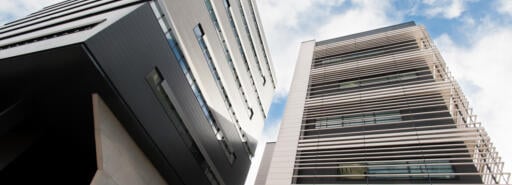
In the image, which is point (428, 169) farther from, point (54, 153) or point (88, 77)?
point (54, 153)

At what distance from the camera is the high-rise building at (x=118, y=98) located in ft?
43.3

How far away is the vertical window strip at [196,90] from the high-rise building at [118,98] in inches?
2.9

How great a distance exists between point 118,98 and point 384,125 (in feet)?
39.9

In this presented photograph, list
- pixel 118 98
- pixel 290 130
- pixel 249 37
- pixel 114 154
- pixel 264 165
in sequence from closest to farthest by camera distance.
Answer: pixel 118 98 → pixel 114 154 → pixel 290 130 → pixel 249 37 → pixel 264 165

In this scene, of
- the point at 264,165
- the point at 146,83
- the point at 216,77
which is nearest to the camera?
the point at 146,83

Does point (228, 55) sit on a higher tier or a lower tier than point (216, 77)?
higher

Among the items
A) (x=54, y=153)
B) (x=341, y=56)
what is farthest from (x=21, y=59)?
(x=341, y=56)

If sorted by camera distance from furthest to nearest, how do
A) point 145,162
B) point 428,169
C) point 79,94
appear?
point 145,162, point 79,94, point 428,169

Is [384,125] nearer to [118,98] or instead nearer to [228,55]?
[118,98]

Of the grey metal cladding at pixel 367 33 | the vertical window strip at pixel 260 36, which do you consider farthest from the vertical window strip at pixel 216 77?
the vertical window strip at pixel 260 36

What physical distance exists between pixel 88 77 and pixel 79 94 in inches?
53.3

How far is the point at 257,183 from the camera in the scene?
126 ft

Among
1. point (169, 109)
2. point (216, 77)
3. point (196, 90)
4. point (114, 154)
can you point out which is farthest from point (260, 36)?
point (114, 154)

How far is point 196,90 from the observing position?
21.0 meters
